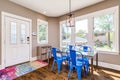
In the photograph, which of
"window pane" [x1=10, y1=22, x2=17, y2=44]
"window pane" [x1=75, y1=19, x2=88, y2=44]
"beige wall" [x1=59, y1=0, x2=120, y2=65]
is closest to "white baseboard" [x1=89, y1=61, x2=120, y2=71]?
"beige wall" [x1=59, y1=0, x2=120, y2=65]

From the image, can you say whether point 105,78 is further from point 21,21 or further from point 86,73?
point 21,21

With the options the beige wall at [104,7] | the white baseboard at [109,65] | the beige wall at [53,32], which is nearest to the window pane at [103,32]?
the beige wall at [104,7]

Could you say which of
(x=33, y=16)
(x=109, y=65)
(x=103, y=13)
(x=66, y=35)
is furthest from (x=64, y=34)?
(x=109, y=65)

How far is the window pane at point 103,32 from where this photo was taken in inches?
139

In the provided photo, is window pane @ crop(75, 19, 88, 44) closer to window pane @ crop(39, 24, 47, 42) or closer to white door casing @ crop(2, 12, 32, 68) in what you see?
window pane @ crop(39, 24, 47, 42)

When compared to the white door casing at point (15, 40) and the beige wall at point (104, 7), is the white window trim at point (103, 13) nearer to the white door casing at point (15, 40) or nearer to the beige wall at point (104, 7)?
the beige wall at point (104, 7)

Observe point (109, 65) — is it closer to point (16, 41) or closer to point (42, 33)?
point (42, 33)

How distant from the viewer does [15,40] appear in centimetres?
383

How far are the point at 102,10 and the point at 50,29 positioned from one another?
122 inches

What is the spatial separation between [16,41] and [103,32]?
3.79 meters

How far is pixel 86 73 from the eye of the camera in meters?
2.86

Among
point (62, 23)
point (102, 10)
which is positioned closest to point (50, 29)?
point (62, 23)

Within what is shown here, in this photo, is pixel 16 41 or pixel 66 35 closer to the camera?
pixel 16 41

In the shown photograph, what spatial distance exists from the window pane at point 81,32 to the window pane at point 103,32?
497 millimetres
